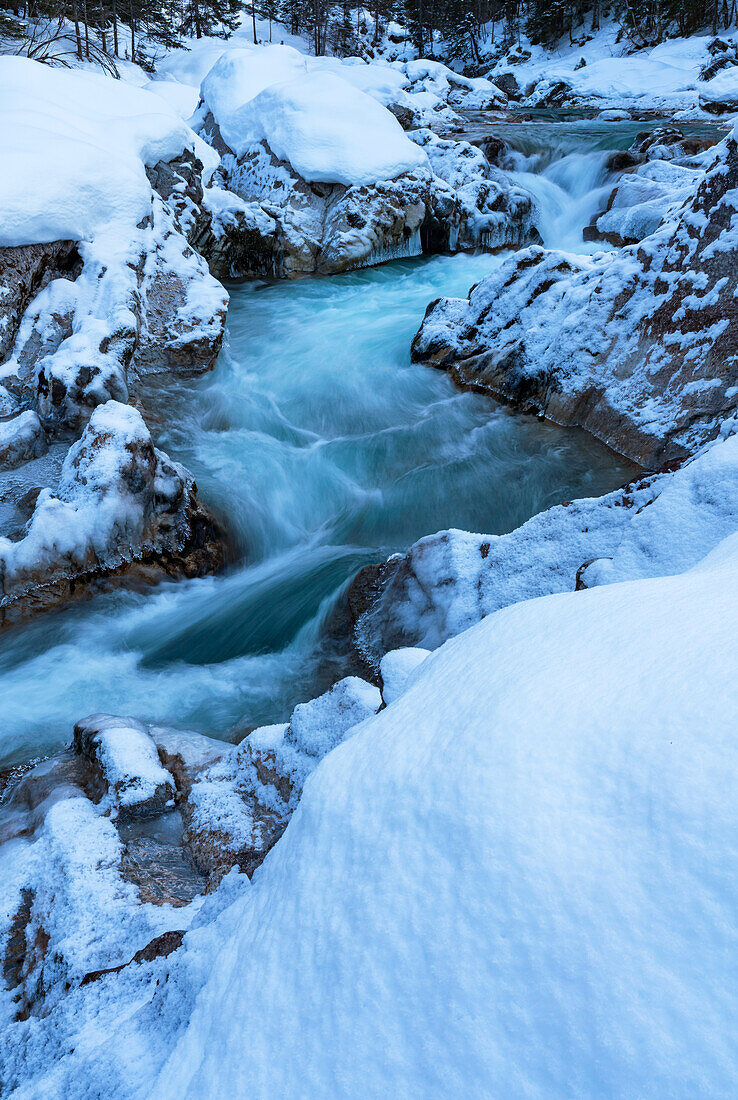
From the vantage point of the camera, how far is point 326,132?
34.0 ft

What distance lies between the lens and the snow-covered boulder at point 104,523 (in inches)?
164

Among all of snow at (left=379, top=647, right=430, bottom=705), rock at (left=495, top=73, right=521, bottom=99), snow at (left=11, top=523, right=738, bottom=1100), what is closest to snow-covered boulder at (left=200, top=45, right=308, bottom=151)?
snow at (left=379, top=647, right=430, bottom=705)

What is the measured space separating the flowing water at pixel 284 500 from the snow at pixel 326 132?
300cm

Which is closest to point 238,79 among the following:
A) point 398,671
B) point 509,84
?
point 398,671

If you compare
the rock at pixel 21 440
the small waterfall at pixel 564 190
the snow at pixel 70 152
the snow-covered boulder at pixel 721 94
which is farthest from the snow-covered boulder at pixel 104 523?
the snow-covered boulder at pixel 721 94

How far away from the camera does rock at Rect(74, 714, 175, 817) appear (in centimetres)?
244

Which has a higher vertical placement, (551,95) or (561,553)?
(551,95)

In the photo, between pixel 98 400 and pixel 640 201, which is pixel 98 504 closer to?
pixel 98 400

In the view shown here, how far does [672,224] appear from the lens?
5191 millimetres

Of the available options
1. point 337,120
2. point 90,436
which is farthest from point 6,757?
point 337,120

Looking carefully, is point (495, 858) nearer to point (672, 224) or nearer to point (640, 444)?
point (640, 444)

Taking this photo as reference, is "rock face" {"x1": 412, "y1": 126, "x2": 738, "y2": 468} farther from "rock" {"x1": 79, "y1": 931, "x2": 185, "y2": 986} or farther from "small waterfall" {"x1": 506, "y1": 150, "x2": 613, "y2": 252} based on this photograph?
"small waterfall" {"x1": 506, "y1": 150, "x2": 613, "y2": 252}

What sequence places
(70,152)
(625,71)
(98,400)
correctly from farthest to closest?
(625,71) < (70,152) < (98,400)

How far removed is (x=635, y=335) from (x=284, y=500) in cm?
317
